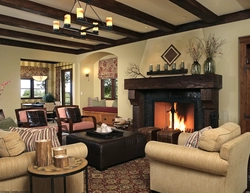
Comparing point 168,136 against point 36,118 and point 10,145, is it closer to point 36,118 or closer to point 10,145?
point 36,118

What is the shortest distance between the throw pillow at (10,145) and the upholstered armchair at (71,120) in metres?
2.78

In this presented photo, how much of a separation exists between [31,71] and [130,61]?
6123mm

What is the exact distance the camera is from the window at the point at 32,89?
1113cm

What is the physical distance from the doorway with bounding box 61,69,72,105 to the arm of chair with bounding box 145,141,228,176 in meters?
8.57

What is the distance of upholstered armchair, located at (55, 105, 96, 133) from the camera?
5.21 m

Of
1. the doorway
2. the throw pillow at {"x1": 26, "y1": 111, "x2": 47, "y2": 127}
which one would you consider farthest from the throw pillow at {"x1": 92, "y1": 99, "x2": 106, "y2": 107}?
the throw pillow at {"x1": 26, "y1": 111, "x2": 47, "y2": 127}

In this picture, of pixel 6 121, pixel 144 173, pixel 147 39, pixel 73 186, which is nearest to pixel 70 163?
pixel 73 186

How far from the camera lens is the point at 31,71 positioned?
1101cm

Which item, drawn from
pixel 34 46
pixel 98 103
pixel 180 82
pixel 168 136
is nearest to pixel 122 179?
pixel 168 136

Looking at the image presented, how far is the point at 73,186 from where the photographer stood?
254 cm

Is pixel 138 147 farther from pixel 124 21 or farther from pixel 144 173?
pixel 124 21

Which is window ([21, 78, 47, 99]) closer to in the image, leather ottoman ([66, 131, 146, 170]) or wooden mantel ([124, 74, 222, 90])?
wooden mantel ([124, 74, 222, 90])

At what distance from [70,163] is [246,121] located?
156 inches

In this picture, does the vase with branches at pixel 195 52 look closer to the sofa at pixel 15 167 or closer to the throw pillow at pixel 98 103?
the sofa at pixel 15 167
